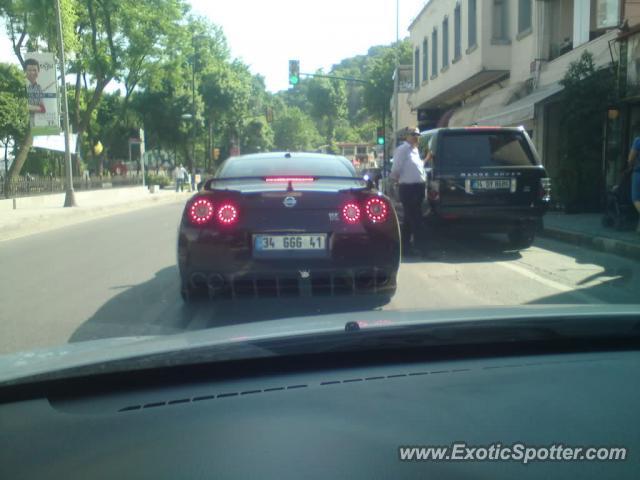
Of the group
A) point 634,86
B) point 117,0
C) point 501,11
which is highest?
point 117,0

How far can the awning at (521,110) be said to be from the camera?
53.4ft

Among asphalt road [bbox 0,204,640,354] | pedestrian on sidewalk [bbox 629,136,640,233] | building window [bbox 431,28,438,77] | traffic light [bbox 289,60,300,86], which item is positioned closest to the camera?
asphalt road [bbox 0,204,640,354]

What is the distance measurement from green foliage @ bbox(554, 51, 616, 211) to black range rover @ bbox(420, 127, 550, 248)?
4.54 m

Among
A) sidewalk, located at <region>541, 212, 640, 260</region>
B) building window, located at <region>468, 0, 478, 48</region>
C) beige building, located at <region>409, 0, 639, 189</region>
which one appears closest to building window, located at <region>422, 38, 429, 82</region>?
beige building, located at <region>409, 0, 639, 189</region>

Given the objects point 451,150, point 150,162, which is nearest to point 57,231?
point 451,150

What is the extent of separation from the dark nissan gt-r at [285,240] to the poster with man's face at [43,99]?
56.8ft

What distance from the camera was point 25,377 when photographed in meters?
1.98

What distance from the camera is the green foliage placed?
44.7 feet

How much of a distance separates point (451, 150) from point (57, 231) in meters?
9.81

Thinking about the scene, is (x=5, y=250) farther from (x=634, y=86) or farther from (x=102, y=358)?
(x=634, y=86)

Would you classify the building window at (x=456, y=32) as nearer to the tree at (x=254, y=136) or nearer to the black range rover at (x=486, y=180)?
the black range rover at (x=486, y=180)

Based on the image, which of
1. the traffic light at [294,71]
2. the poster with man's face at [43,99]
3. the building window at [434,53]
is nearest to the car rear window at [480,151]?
the poster with man's face at [43,99]

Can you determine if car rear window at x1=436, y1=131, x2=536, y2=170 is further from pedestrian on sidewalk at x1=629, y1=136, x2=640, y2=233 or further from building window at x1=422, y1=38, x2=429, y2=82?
building window at x1=422, y1=38, x2=429, y2=82

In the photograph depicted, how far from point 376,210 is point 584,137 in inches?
412
